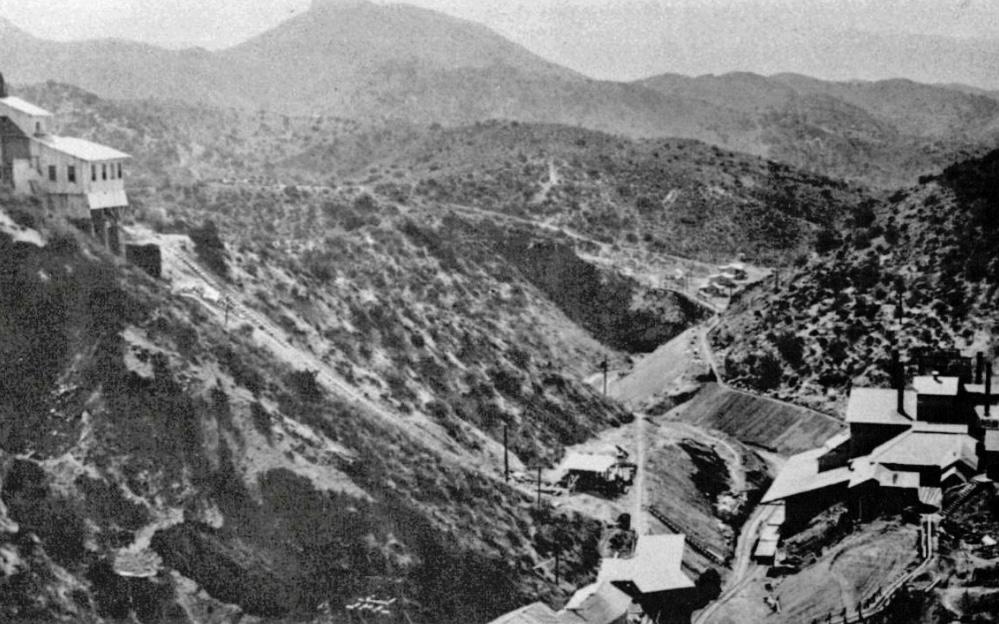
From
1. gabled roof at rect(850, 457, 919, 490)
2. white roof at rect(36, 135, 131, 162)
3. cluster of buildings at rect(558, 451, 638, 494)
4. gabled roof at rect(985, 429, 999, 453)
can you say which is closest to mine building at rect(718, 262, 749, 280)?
cluster of buildings at rect(558, 451, 638, 494)

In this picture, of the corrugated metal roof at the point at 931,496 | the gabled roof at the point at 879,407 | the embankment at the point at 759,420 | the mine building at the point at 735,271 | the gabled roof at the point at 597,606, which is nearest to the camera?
the gabled roof at the point at 597,606

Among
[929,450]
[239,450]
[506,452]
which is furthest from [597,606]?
[929,450]

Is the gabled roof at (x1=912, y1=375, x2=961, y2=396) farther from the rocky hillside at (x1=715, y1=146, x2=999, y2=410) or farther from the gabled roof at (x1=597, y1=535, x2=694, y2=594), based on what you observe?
the gabled roof at (x1=597, y1=535, x2=694, y2=594)

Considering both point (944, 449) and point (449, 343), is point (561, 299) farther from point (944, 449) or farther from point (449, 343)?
point (944, 449)

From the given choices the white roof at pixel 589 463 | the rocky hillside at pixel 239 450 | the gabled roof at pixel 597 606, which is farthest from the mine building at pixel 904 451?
the rocky hillside at pixel 239 450

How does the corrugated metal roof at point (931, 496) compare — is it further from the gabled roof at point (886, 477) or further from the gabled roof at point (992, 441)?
the gabled roof at point (992, 441)

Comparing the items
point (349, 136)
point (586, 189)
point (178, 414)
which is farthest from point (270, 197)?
point (349, 136)
